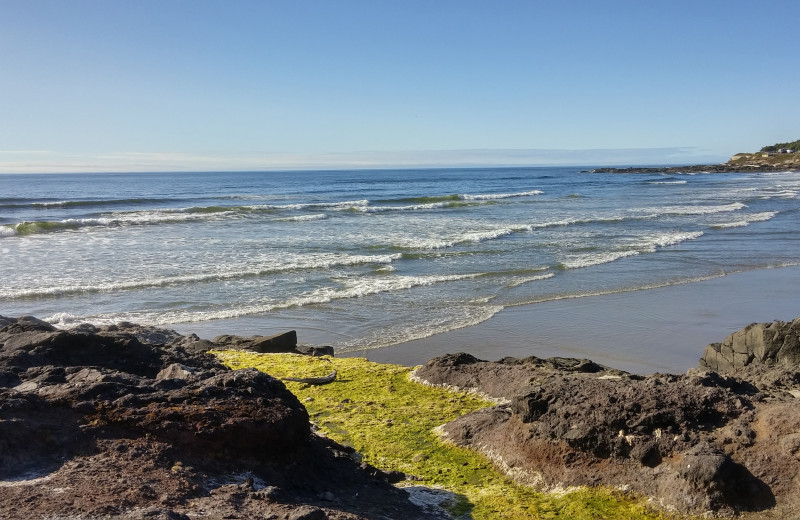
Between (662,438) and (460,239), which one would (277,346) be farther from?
(460,239)

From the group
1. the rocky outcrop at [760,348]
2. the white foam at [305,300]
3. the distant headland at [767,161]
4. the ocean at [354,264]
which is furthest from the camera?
the distant headland at [767,161]

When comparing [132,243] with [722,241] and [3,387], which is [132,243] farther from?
[722,241]

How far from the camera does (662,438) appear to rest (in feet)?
17.3

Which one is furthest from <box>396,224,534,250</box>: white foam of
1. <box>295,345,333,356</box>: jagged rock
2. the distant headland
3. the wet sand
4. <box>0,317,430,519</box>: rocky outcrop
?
the distant headland

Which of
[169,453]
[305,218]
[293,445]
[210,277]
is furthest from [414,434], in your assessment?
[305,218]

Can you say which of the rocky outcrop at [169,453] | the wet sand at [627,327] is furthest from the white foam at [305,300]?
the rocky outcrop at [169,453]

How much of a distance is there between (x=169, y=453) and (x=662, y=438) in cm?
384

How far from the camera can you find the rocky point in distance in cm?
404

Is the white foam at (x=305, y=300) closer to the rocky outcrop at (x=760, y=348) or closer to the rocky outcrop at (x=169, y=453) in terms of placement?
the rocky outcrop at (x=760, y=348)

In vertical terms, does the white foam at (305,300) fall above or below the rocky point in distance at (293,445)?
below

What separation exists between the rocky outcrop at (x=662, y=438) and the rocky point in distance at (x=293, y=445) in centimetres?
1

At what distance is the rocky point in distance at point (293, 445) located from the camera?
4043 millimetres

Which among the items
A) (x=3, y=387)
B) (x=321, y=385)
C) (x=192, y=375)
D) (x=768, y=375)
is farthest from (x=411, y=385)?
(x=3, y=387)

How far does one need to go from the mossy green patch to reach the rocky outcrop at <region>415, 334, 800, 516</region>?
0.18m
